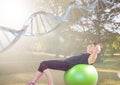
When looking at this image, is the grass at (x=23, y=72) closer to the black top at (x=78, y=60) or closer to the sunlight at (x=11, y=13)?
the sunlight at (x=11, y=13)

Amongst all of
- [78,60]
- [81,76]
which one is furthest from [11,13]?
[81,76]

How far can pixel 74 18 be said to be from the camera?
24.8 ft

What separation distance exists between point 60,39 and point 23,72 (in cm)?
140

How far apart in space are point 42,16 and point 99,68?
7.19 ft

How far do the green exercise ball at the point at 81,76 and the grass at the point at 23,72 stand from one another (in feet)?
4.20

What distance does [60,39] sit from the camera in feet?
24.4

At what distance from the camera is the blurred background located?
619cm

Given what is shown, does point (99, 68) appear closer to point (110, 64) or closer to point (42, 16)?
point (110, 64)

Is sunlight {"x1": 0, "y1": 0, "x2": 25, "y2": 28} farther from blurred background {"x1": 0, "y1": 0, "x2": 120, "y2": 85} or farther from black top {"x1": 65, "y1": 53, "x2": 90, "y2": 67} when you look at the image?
black top {"x1": 65, "y1": 53, "x2": 90, "y2": 67}

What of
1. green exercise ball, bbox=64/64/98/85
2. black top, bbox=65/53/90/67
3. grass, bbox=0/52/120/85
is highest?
black top, bbox=65/53/90/67

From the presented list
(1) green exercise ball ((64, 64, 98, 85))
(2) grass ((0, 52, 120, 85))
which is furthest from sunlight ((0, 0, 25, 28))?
(1) green exercise ball ((64, 64, 98, 85))

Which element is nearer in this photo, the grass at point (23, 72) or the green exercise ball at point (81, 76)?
the green exercise ball at point (81, 76)

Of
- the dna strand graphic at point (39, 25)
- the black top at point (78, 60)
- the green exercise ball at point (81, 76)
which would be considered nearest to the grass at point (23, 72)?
the dna strand graphic at point (39, 25)

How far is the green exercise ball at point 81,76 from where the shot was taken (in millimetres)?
4734
